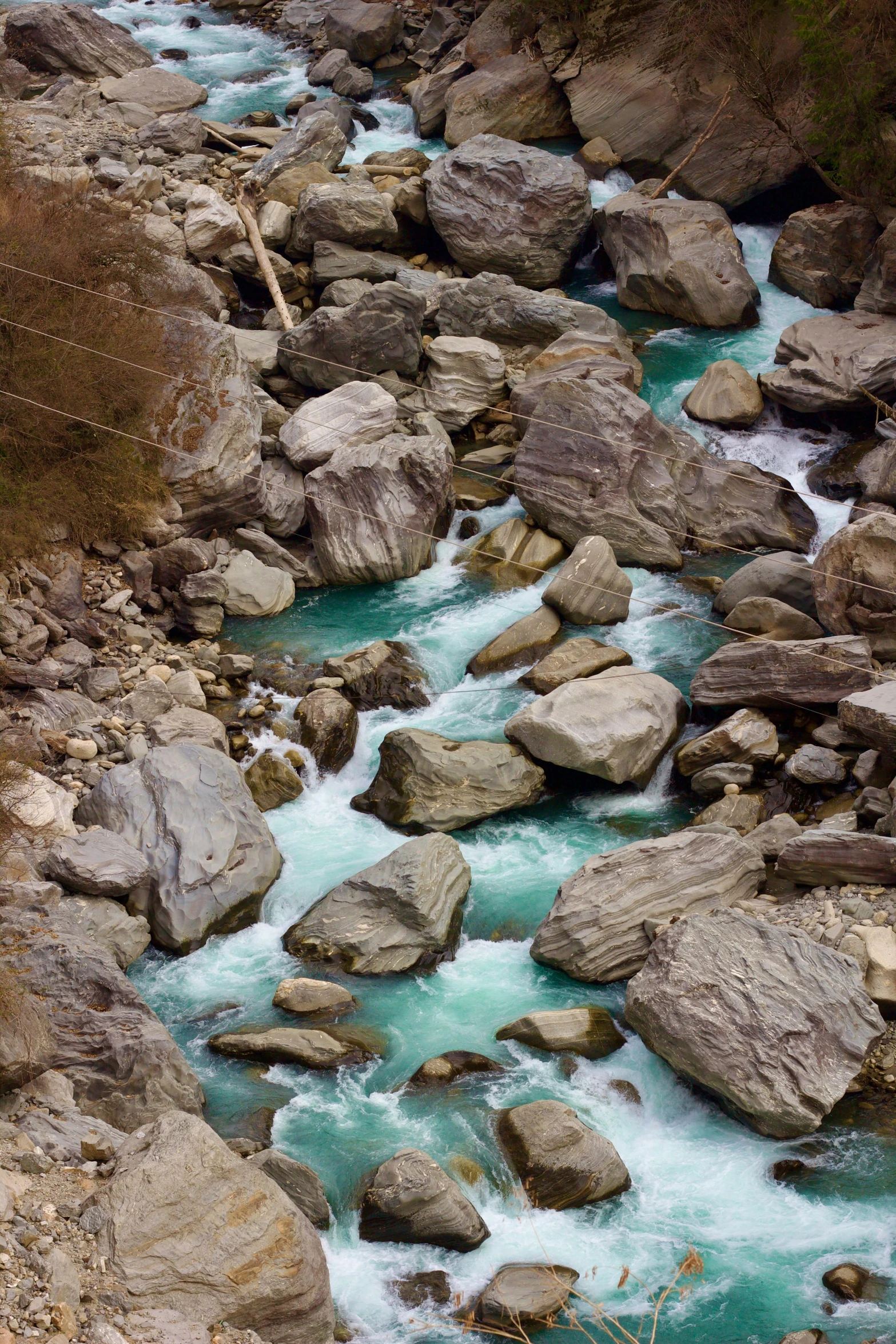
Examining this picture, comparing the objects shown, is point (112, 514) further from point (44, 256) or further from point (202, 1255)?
point (202, 1255)

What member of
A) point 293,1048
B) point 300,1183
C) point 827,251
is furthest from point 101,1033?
point 827,251

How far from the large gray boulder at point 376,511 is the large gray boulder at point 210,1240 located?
329 inches

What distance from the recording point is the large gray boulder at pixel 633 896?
9516 millimetres

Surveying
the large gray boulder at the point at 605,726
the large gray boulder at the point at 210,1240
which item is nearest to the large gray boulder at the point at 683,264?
the large gray boulder at the point at 605,726

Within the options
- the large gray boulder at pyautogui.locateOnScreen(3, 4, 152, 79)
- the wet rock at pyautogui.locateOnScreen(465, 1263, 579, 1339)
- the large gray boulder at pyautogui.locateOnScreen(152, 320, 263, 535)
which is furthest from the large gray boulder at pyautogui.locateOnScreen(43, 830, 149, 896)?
the large gray boulder at pyautogui.locateOnScreen(3, 4, 152, 79)

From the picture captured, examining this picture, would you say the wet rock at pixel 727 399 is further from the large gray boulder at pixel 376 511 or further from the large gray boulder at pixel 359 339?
the large gray boulder at pixel 376 511

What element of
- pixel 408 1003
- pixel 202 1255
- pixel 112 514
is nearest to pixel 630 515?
pixel 112 514

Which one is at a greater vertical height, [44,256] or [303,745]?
[44,256]

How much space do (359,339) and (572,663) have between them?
6096 mm

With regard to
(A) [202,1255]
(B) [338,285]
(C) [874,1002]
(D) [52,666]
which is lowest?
(C) [874,1002]

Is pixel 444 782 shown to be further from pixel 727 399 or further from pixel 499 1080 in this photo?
pixel 727 399

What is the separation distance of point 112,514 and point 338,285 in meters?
6.14

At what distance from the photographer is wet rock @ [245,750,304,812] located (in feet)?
37.8

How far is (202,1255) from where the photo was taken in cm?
631
